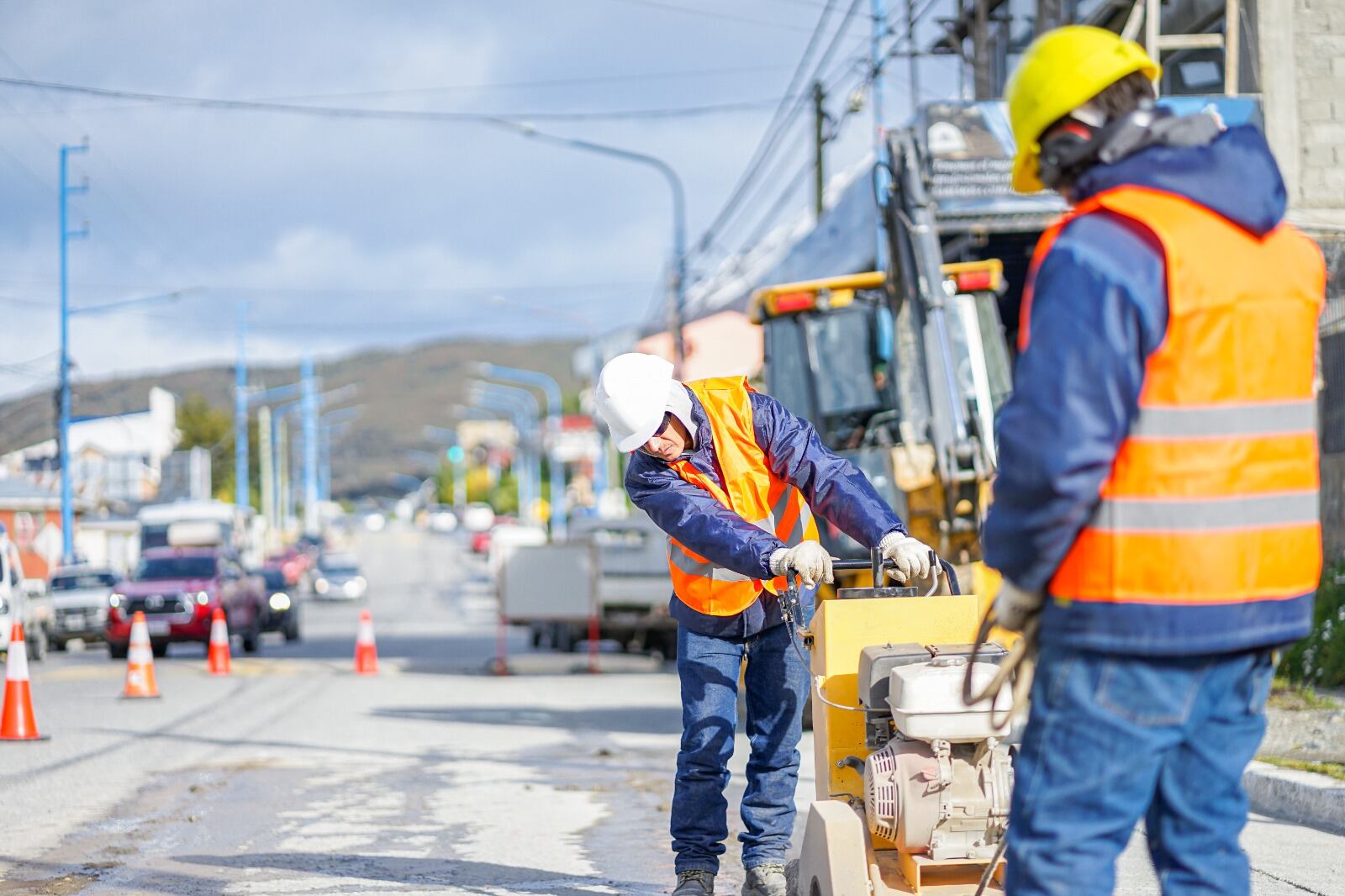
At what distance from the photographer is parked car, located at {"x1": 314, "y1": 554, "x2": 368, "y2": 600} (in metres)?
53.5

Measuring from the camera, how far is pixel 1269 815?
7867 mm

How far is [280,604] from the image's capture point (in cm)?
3041

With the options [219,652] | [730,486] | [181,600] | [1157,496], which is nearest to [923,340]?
[730,486]

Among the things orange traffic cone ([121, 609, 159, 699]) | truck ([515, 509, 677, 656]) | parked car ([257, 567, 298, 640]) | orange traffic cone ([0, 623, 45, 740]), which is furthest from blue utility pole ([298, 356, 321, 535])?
orange traffic cone ([0, 623, 45, 740])

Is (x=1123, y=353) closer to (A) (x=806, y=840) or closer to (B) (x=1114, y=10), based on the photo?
(A) (x=806, y=840)

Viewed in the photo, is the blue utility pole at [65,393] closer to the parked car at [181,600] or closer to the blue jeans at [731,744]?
the parked car at [181,600]

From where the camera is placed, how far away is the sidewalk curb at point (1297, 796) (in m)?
7.39

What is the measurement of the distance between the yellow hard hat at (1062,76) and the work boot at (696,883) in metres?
2.82

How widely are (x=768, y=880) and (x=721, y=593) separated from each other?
873 millimetres

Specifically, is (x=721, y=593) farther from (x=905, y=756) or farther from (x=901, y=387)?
(x=901, y=387)

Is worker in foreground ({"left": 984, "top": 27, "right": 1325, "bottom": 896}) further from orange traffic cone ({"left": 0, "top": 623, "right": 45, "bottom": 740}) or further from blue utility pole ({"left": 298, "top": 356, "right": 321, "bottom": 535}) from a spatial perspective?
blue utility pole ({"left": 298, "top": 356, "right": 321, "bottom": 535})

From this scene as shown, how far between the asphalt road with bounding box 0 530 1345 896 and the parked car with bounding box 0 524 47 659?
3510 millimetres

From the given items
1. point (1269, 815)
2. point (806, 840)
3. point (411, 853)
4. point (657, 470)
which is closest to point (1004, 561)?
point (806, 840)

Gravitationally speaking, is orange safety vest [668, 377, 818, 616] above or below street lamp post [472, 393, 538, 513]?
below
